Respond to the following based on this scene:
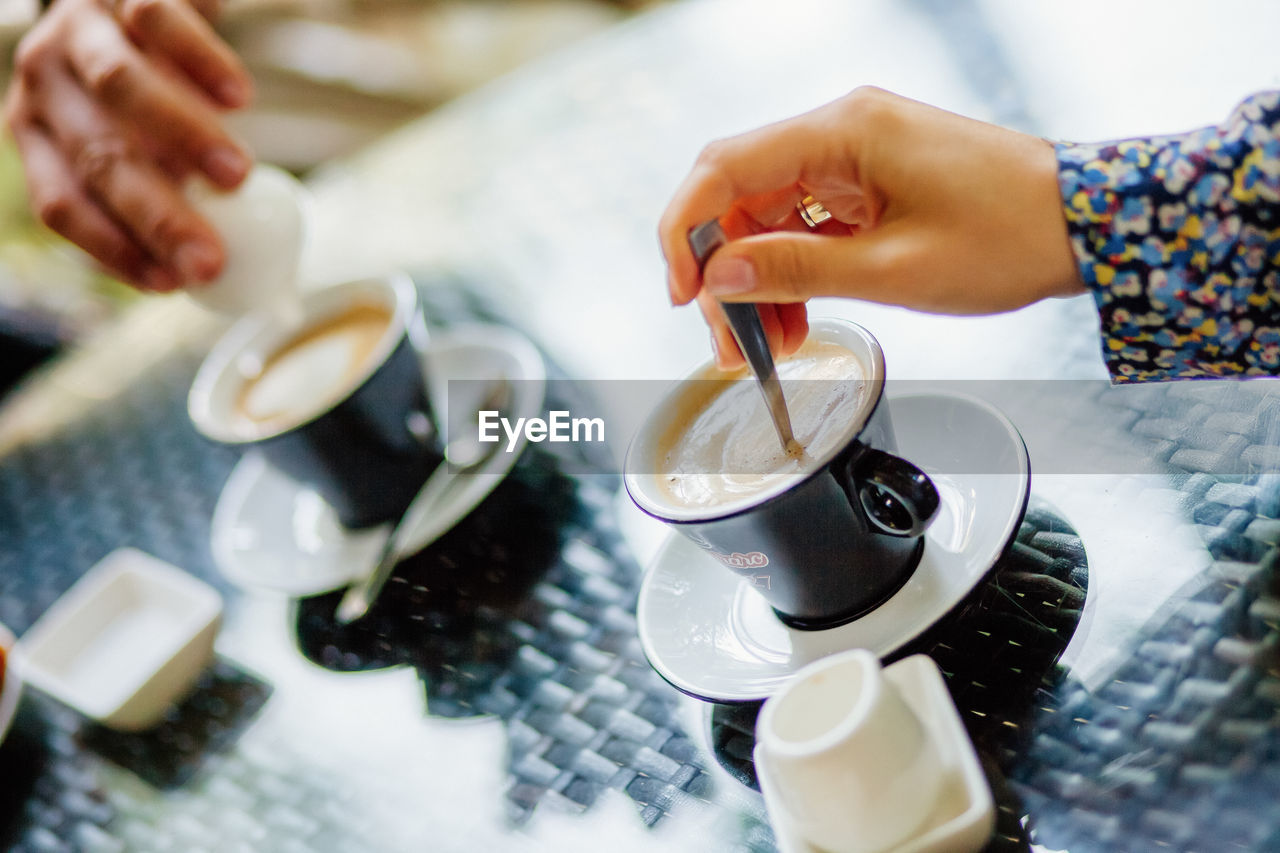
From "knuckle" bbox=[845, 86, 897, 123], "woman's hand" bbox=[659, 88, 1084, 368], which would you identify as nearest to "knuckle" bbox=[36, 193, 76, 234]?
"woman's hand" bbox=[659, 88, 1084, 368]

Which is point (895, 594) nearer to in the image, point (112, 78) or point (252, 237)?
point (252, 237)

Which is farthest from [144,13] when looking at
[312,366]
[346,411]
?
[346,411]

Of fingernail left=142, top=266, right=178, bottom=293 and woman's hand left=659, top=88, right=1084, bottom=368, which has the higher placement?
woman's hand left=659, top=88, right=1084, bottom=368

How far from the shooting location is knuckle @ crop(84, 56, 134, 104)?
112cm

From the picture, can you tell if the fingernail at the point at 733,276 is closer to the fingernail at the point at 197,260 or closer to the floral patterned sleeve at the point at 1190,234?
the floral patterned sleeve at the point at 1190,234

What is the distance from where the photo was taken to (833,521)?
65 cm

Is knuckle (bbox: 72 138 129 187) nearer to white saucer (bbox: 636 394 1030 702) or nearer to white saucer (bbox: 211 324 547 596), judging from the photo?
white saucer (bbox: 211 324 547 596)

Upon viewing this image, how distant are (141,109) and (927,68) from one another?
0.89 meters

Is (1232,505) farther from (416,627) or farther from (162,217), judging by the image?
(162,217)

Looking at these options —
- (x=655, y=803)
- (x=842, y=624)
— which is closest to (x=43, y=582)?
(x=655, y=803)

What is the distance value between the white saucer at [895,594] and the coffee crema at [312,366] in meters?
0.43

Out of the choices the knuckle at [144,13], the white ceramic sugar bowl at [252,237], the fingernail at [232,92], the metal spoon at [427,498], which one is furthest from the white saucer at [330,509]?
the knuckle at [144,13]

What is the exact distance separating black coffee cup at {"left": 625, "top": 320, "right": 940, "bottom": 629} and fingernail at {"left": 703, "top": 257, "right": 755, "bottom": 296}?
10 cm

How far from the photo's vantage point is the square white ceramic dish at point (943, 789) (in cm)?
52
